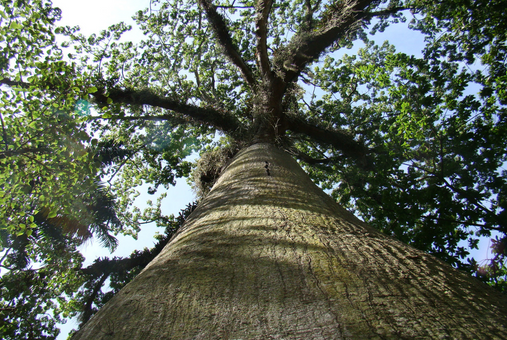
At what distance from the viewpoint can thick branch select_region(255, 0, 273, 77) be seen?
20.0 ft

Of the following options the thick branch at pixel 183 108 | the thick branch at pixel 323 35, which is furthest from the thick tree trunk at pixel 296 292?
the thick branch at pixel 323 35

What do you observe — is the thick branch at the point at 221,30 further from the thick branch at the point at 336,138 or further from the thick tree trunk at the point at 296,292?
the thick tree trunk at the point at 296,292

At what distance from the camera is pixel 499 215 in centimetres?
438

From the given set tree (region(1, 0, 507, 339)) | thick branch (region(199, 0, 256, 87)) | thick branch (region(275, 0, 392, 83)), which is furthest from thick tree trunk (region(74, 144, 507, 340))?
thick branch (region(199, 0, 256, 87))

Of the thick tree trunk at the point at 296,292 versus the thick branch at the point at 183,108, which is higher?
the thick branch at the point at 183,108

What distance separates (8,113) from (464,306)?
5713 mm

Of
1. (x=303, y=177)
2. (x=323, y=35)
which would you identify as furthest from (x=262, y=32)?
(x=303, y=177)

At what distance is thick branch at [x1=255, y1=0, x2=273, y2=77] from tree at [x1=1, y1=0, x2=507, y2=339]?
0.03m

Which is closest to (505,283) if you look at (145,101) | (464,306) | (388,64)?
(388,64)

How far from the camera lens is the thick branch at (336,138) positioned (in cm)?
607

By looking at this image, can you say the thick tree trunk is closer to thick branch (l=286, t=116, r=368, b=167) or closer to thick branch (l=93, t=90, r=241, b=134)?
thick branch (l=286, t=116, r=368, b=167)

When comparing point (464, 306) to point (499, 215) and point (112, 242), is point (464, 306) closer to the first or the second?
point (499, 215)

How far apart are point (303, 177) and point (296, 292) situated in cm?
203

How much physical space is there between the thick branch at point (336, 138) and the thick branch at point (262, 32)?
4.46 ft
